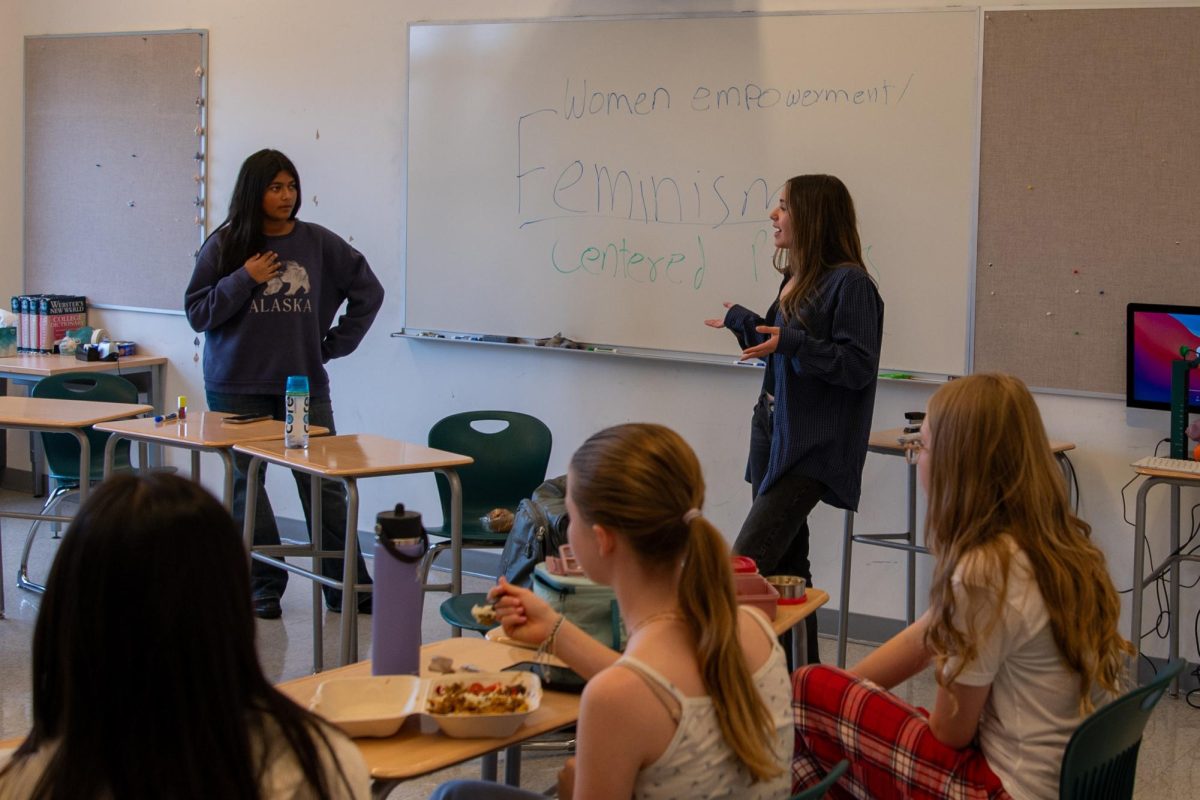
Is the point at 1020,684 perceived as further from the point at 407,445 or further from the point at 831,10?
the point at 831,10

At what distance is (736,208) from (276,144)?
205 centimetres

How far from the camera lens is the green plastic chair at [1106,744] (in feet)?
5.49

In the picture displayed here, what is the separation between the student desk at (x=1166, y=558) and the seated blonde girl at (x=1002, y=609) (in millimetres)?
1585

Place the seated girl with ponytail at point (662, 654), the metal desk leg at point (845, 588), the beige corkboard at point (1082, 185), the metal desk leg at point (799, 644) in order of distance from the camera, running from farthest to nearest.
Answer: the metal desk leg at point (845, 588), the beige corkboard at point (1082, 185), the metal desk leg at point (799, 644), the seated girl with ponytail at point (662, 654)

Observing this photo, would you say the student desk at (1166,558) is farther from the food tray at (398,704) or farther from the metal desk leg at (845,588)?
the food tray at (398,704)

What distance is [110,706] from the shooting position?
1.09 m

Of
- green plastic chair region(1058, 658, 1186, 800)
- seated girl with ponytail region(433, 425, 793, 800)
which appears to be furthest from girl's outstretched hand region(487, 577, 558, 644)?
green plastic chair region(1058, 658, 1186, 800)

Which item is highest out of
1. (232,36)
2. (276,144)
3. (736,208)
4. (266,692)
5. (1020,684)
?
(232,36)

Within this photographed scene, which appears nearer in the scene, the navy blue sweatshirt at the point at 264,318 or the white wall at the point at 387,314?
the navy blue sweatshirt at the point at 264,318

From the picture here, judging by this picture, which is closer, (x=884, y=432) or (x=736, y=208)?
(x=884, y=432)

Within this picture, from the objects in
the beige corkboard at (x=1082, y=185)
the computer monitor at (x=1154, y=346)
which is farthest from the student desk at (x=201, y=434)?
the computer monitor at (x=1154, y=346)

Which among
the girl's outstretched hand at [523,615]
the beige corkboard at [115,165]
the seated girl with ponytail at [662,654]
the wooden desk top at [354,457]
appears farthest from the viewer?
the beige corkboard at [115,165]

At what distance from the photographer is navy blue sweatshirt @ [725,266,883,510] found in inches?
128

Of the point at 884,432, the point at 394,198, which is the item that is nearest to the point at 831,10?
the point at 884,432
